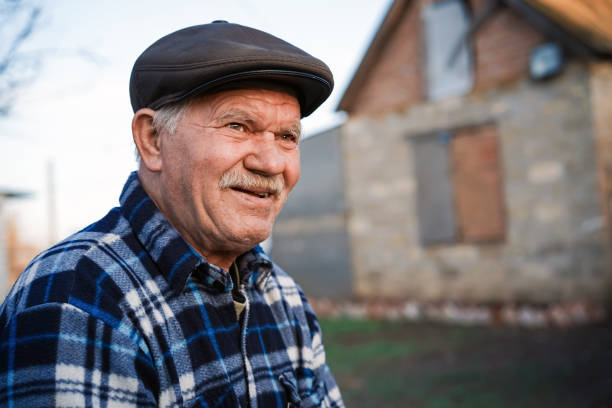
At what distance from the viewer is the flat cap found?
4.48 feet

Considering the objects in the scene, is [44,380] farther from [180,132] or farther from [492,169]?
[492,169]

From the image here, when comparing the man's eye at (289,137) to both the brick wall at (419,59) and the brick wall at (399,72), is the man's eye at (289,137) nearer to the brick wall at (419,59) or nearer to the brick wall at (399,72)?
the brick wall at (419,59)

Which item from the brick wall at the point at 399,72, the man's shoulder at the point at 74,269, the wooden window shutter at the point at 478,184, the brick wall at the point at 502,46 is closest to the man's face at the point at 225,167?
the man's shoulder at the point at 74,269

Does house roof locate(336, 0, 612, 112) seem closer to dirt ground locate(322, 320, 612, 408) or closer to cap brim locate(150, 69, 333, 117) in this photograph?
dirt ground locate(322, 320, 612, 408)

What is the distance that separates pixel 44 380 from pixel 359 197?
34.7 feet

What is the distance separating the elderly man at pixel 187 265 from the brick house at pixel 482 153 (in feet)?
25.8

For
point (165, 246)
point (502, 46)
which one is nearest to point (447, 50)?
point (502, 46)

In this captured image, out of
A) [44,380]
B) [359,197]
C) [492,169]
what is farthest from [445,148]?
[44,380]

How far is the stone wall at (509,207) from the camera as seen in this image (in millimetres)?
8320

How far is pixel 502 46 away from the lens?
9406 mm

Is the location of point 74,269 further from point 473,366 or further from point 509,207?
point 509,207

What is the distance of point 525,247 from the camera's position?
8969 millimetres

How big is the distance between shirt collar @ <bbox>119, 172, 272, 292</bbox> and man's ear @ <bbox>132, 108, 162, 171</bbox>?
8 cm

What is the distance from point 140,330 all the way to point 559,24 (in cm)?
892
